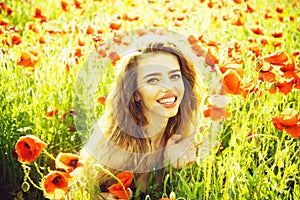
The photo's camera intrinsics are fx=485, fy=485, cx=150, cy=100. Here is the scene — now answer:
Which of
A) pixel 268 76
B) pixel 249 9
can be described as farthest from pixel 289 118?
pixel 249 9

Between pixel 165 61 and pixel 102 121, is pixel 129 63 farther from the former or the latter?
pixel 102 121

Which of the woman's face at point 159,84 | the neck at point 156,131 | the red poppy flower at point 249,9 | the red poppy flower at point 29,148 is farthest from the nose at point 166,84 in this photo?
the red poppy flower at point 249,9

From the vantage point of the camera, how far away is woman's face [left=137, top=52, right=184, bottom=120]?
1.50 m

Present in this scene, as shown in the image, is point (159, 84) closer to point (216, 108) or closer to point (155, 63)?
point (155, 63)

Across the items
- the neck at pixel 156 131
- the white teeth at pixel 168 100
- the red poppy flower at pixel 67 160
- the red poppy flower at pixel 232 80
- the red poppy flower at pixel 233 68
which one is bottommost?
the red poppy flower at pixel 67 160

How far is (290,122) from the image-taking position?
142 centimetres

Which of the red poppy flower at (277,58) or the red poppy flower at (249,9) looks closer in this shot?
the red poppy flower at (277,58)

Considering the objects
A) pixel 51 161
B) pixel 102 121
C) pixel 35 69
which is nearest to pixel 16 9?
pixel 35 69

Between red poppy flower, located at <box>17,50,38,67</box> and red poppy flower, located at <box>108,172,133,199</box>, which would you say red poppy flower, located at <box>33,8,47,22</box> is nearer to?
red poppy flower, located at <box>17,50,38,67</box>

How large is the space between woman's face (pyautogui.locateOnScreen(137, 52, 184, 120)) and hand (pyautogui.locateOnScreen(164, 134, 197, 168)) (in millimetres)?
125

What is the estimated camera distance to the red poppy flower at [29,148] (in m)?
1.29

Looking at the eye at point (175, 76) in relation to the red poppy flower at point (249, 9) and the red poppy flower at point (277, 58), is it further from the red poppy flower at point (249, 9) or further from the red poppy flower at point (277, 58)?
the red poppy flower at point (249, 9)

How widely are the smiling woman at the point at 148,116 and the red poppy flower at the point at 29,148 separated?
22 centimetres

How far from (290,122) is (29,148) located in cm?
75
